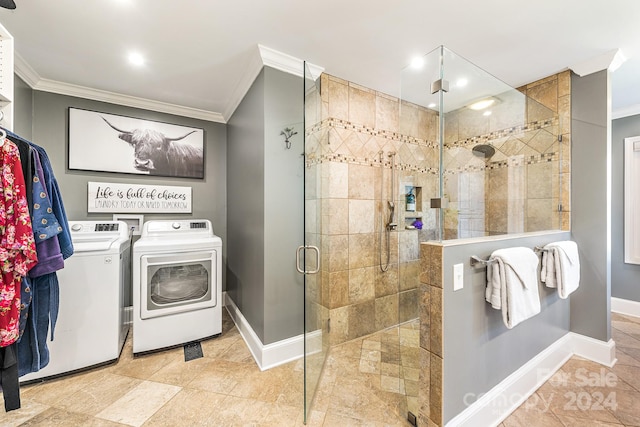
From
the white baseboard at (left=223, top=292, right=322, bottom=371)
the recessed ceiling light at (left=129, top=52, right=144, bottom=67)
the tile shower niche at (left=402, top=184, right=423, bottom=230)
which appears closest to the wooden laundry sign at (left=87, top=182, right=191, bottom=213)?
the recessed ceiling light at (left=129, top=52, right=144, bottom=67)

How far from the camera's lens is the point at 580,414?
1.56 meters

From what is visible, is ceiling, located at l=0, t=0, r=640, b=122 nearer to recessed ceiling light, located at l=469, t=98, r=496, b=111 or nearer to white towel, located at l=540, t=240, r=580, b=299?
recessed ceiling light, located at l=469, t=98, r=496, b=111

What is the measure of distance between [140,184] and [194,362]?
2.08 metres

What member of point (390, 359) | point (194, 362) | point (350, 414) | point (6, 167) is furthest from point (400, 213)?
point (6, 167)

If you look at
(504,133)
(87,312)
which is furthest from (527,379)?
(87,312)

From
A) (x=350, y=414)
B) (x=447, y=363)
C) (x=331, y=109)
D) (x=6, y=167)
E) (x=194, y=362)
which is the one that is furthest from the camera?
(x=331, y=109)

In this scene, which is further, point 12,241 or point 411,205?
point 411,205

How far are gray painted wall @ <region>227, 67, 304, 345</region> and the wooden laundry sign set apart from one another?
1.35 metres

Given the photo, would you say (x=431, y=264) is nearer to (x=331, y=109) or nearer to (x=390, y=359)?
(x=390, y=359)

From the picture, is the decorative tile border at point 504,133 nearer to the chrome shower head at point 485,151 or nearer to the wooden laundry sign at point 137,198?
the chrome shower head at point 485,151

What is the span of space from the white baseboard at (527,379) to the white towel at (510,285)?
486mm

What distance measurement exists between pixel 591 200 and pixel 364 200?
1.88 m

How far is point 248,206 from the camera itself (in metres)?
2.47

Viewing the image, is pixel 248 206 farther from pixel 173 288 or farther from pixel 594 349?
pixel 594 349
